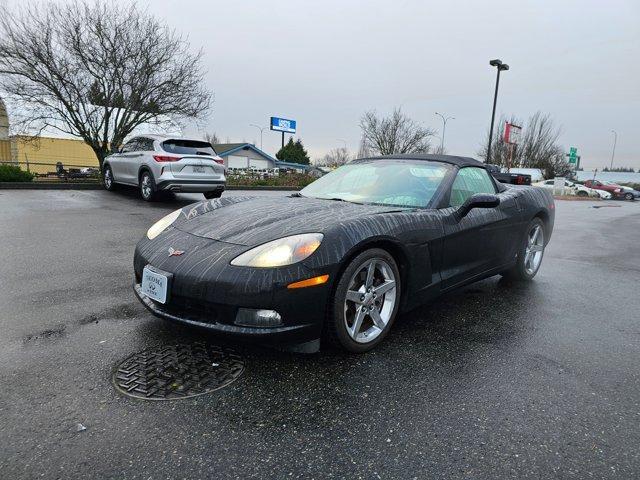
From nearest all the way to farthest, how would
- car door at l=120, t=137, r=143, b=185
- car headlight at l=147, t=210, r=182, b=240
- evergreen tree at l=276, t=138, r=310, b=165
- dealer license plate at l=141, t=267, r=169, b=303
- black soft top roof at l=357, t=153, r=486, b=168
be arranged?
dealer license plate at l=141, t=267, r=169, b=303 < car headlight at l=147, t=210, r=182, b=240 < black soft top roof at l=357, t=153, r=486, b=168 < car door at l=120, t=137, r=143, b=185 < evergreen tree at l=276, t=138, r=310, b=165

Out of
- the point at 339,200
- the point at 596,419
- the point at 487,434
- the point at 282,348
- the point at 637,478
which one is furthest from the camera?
the point at 339,200

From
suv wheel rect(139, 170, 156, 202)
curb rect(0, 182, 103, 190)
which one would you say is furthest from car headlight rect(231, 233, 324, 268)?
curb rect(0, 182, 103, 190)

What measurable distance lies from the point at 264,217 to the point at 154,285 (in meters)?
0.87

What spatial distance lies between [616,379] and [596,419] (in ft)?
1.95

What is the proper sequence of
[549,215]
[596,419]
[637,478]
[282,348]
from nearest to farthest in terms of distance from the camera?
[637,478]
[596,419]
[282,348]
[549,215]

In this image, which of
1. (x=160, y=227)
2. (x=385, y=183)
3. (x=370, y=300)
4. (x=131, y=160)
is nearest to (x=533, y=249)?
(x=385, y=183)

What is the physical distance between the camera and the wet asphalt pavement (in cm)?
180

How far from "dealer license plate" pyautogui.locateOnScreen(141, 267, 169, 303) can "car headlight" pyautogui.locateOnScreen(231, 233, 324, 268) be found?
0.45 meters

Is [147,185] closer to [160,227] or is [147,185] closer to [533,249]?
[160,227]

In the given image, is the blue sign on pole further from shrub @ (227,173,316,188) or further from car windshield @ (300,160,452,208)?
car windshield @ (300,160,452,208)

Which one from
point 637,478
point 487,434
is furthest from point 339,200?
point 637,478

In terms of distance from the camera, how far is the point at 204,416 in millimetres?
2078

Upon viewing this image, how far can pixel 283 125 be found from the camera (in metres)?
64.5

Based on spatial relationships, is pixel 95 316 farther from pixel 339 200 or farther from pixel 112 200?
pixel 112 200
